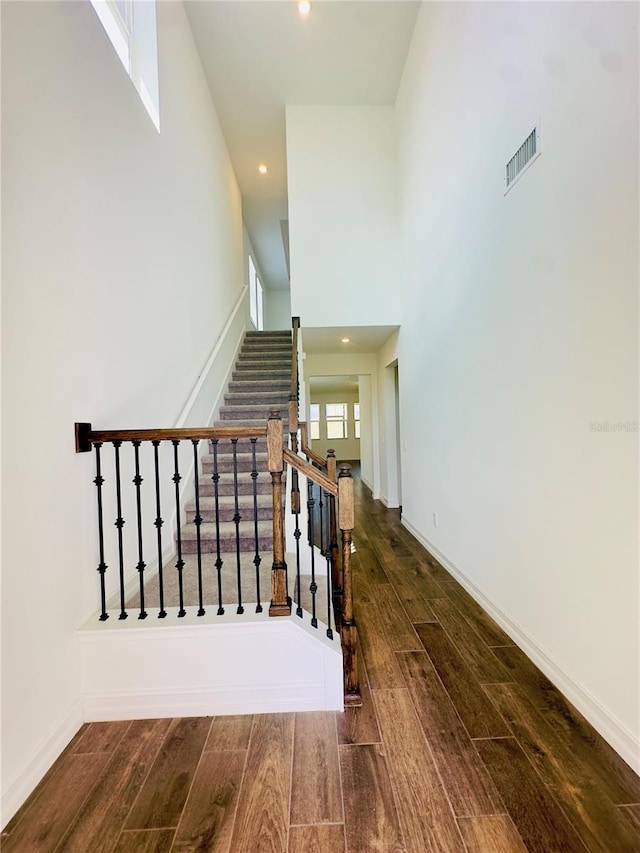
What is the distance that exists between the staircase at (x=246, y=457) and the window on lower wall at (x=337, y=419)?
6.60 m

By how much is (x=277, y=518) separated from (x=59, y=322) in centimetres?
137

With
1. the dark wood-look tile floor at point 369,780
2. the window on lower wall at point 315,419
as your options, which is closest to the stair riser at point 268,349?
the dark wood-look tile floor at point 369,780

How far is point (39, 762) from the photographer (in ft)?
4.96

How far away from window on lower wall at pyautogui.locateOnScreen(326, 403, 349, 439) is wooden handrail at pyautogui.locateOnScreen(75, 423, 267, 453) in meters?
11.5

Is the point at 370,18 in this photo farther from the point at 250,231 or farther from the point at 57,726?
the point at 57,726

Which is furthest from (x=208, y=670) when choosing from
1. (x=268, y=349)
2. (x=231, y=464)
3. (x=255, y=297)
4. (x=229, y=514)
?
(x=255, y=297)

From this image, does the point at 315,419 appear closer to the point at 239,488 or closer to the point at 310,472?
the point at 239,488

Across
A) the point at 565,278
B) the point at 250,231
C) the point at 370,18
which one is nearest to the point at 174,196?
the point at 370,18

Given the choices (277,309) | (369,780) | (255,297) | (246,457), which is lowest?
(369,780)

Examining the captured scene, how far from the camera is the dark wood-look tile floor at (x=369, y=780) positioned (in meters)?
1.26

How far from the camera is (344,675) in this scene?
73.7 inches

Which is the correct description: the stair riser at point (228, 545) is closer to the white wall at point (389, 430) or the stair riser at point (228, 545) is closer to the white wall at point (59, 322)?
the white wall at point (59, 322)

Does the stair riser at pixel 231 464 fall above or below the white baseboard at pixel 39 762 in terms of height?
above

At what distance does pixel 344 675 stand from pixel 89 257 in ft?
8.26
